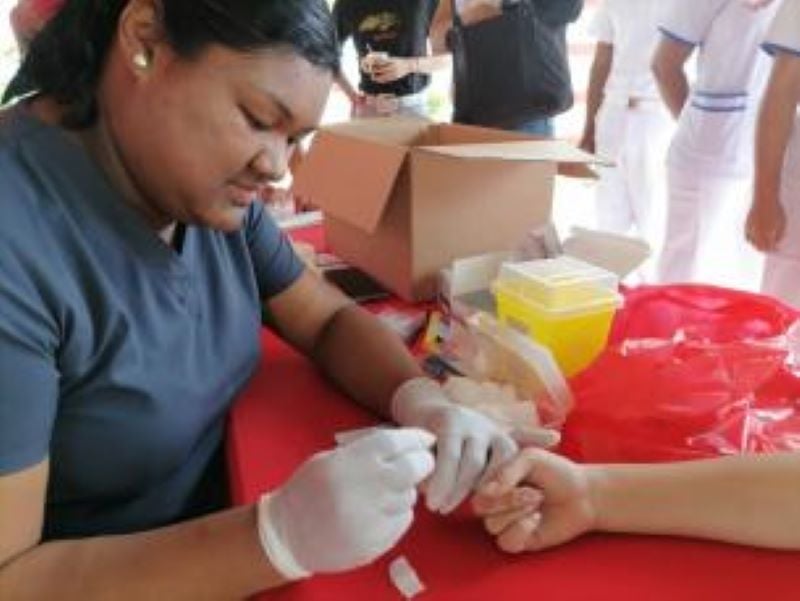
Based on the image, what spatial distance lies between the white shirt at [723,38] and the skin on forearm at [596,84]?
56 centimetres

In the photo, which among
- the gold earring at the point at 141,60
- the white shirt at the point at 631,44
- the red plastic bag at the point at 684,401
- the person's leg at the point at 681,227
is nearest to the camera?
the gold earring at the point at 141,60

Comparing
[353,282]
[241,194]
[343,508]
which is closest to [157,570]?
[343,508]

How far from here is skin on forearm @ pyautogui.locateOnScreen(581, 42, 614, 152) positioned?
2811 mm

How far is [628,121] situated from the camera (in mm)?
2717

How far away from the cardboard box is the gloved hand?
52 centimetres

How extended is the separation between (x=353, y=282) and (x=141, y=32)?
718 mm

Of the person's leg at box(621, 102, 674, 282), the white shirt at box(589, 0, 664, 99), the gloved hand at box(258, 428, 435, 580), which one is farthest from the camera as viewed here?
the person's leg at box(621, 102, 674, 282)

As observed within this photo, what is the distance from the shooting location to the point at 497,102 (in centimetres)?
222

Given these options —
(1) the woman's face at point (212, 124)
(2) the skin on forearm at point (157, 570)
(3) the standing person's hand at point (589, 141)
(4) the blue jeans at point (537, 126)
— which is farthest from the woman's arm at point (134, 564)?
(3) the standing person's hand at point (589, 141)

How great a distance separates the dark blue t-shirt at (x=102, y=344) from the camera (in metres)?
0.70

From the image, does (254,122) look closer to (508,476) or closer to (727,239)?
(508,476)

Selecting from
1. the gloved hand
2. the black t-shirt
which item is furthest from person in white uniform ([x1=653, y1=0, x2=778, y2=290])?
the gloved hand

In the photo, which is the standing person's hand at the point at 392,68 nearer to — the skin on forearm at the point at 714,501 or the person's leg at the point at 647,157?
the person's leg at the point at 647,157

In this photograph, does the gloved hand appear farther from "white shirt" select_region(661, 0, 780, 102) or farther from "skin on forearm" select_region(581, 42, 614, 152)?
"skin on forearm" select_region(581, 42, 614, 152)
